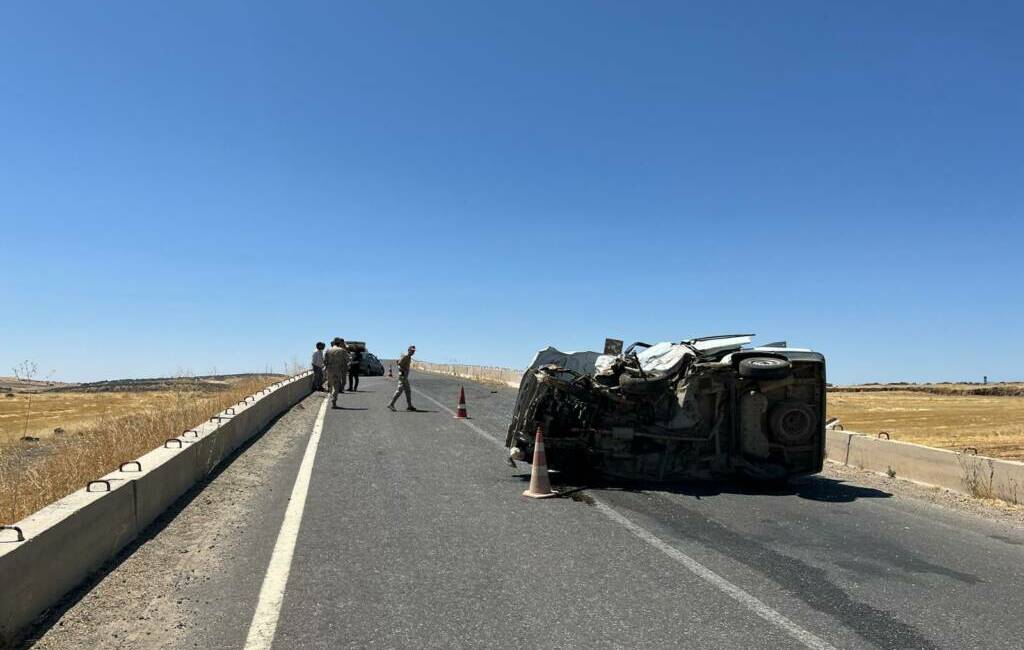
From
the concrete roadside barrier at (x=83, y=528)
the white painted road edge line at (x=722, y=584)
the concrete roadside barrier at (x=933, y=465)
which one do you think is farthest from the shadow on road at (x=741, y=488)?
the concrete roadside barrier at (x=83, y=528)

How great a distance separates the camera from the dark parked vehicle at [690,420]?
1017 cm

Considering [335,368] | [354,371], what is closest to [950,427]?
[335,368]

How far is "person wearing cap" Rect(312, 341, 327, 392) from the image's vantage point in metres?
28.3

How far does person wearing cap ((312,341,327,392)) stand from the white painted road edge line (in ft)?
69.8

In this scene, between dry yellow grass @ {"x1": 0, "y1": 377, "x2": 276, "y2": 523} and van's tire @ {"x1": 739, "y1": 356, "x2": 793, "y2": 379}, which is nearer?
dry yellow grass @ {"x1": 0, "y1": 377, "x2": 276, "y2": 523}

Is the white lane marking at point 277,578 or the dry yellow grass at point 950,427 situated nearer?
the white lane marking at point 277,578

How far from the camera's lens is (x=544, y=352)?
11.2 metres

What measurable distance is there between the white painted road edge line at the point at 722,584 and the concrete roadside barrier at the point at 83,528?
180 inches

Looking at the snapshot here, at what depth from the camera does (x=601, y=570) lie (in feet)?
19.5

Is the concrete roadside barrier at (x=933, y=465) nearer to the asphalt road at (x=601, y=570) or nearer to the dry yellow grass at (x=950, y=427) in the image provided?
the asphalt road at (x=601, y=570)

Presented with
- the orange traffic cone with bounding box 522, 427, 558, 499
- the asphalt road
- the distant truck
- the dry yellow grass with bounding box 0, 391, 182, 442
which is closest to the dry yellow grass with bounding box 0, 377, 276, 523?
the dry yellow grass with bounding box 0, 391, 182, 442

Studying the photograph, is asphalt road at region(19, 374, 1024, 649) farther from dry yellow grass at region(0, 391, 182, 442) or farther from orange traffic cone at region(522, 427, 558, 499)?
dry yellow grass at region(0, 391, 182, 442)

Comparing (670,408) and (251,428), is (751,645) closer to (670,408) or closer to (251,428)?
(670,408)

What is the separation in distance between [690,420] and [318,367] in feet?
71.1
